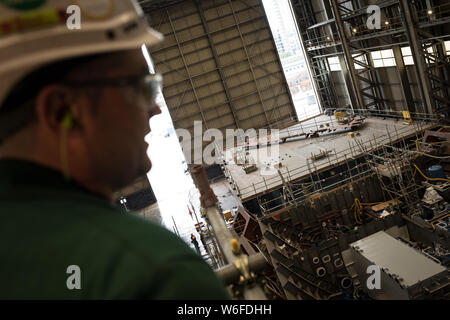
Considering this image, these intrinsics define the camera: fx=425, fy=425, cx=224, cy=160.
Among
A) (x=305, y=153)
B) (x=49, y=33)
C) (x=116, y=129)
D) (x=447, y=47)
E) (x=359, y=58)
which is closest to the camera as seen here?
(x=49, y=33)

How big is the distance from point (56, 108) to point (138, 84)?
0.32 metres

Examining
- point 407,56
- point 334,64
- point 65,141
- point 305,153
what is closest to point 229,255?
point 65,141

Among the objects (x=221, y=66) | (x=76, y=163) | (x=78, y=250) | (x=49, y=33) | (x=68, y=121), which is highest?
(x=221, y=66)

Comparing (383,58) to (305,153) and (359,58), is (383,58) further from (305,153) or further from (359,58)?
(305,153)

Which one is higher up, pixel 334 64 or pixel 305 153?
pixel 334 64

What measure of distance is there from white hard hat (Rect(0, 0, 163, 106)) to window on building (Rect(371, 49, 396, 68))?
90.6ft

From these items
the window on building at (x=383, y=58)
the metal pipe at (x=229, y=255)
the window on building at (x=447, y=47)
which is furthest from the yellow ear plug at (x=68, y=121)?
the window on building at (x=383, y=58)

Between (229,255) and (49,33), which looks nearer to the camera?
(49,33)

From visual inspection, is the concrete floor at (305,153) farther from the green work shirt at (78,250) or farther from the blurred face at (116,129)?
the green work shirt at (78,250)

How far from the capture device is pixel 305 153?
2455 cm

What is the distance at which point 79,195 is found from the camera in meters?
1.42

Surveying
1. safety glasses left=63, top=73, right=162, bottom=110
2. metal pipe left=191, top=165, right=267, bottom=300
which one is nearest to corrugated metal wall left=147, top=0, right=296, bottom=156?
metal pipe left=191, top=165, right=267, bottom=300

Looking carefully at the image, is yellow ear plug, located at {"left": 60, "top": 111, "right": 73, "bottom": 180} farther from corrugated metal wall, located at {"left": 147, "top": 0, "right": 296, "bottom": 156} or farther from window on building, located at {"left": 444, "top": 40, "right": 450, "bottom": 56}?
corrugated metal wall, located at {"left": 147, "top": 0, "right": 296, "bottom": 156}
